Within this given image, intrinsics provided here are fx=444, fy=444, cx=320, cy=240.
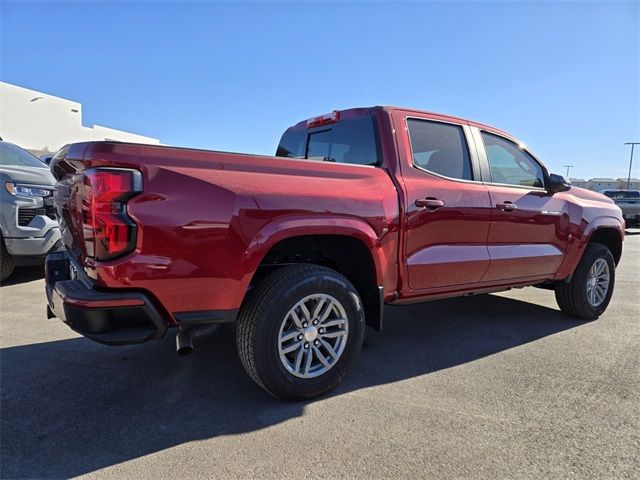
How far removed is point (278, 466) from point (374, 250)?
149 cm

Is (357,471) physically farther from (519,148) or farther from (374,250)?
(519,148)

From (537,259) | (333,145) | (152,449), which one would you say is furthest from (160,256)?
(537,259)

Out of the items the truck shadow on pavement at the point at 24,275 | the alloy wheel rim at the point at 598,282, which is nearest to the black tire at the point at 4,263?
the truck shadow on pavement at the point at 24,275

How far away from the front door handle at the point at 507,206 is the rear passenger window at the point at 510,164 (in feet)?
0.78

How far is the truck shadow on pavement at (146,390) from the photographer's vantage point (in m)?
2.36

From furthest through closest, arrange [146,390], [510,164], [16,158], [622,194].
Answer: [622,194]
[16,158]
[510,164]
[146,390]

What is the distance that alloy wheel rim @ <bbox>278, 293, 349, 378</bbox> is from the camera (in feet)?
9.24

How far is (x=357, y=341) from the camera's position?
10.1 ft

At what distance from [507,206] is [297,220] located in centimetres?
221

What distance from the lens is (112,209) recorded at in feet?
7.41

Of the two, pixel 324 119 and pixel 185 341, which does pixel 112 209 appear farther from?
pixel 324 119

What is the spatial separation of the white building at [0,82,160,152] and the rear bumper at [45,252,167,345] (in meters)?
34.3

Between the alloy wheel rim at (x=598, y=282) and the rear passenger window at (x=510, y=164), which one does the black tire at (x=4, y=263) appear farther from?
the alloy wheel rim at (x=598, y=282)

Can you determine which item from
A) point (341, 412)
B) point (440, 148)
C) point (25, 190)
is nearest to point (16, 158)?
point (25, 190)
